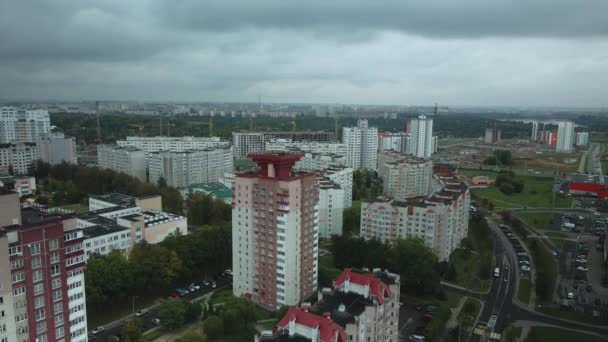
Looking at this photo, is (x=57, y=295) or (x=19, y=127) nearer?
(x=57, y=295)

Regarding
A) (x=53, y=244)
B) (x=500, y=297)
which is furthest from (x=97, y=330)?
(x=500, y=297)

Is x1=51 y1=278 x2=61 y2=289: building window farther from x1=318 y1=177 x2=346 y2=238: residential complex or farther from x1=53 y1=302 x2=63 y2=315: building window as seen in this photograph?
x1=318 y1=177 x2=346 y2=238: residential complex

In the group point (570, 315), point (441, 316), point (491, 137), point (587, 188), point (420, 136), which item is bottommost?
point (570, 315)

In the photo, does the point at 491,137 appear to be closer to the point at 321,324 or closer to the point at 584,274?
the point at 584,274

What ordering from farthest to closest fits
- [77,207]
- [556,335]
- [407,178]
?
[407,178] → [77,207] → [556,335]

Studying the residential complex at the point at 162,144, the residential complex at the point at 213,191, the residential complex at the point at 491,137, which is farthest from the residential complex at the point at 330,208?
the residential complex at the point at 491,137

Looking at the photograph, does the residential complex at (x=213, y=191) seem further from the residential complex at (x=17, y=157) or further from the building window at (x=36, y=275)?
the building window at (x=36, y=275)
